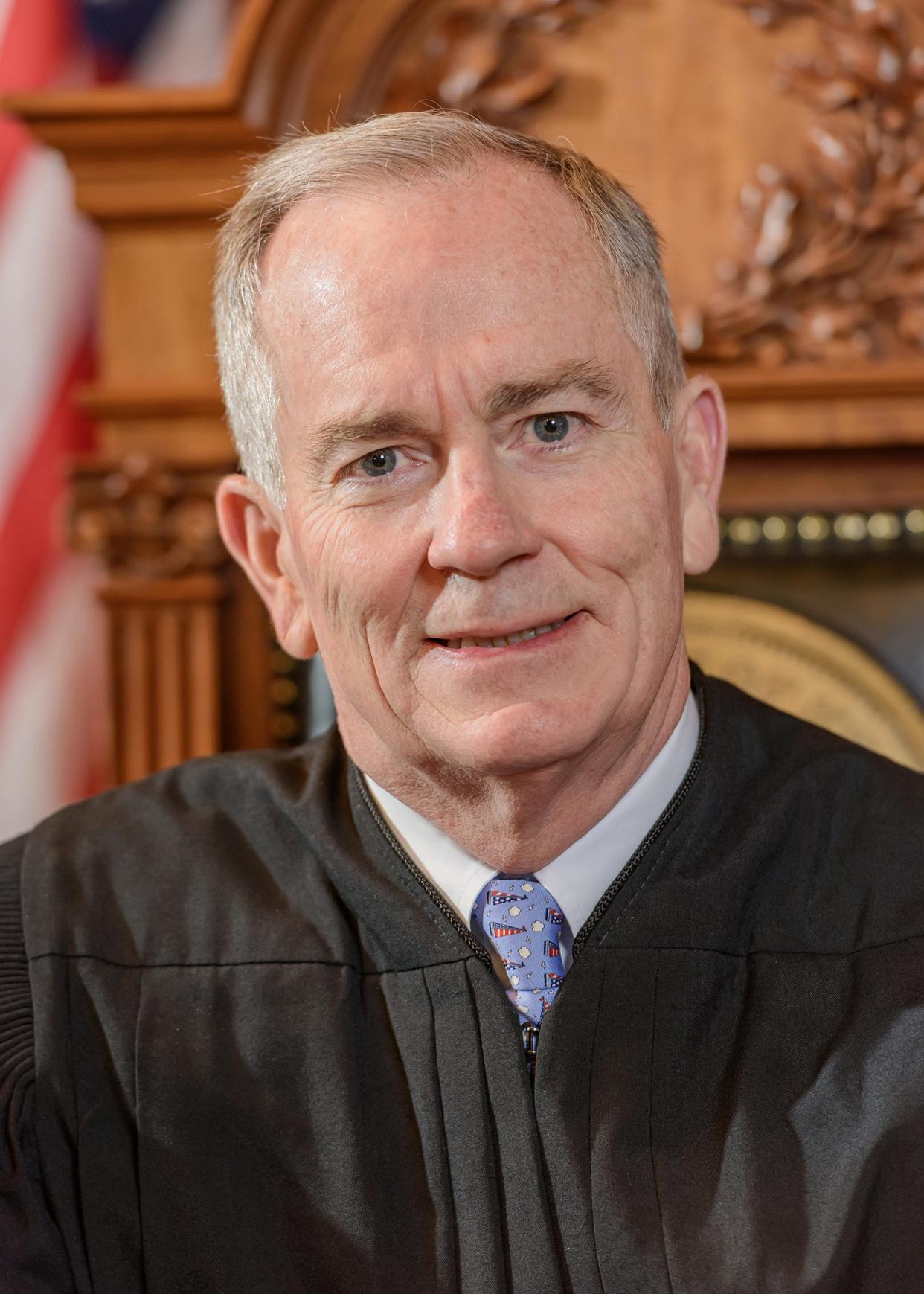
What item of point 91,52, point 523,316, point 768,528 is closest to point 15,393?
point 91,52

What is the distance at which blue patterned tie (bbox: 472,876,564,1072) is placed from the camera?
1404 mm

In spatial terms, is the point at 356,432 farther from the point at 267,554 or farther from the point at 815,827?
the point at 815,827

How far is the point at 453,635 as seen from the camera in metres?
1.37

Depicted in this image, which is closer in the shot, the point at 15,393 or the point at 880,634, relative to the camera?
the point at 880,634

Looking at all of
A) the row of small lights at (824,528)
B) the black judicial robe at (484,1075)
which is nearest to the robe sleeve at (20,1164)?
the black judicial robe at (484,1075)

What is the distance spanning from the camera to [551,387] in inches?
53.7

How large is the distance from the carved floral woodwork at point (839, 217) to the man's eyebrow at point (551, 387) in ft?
2.86

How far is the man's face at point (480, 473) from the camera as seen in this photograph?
4.40 ft

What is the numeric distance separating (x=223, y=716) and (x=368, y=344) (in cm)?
109

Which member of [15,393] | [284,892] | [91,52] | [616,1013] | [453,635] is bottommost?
[616,1013]

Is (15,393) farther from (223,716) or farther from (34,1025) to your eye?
(34,1025)

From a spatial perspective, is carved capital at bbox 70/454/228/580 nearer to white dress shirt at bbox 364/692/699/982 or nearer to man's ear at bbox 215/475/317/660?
man's ear at bbox 215/475/317/660

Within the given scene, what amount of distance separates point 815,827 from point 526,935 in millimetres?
317

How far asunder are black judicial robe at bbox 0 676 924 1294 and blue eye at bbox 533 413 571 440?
362 millimetres
